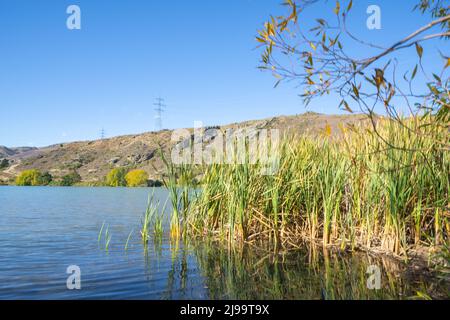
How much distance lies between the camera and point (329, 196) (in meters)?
8.47

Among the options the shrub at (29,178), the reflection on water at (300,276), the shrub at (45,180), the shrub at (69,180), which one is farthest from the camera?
the shrub at (45,180)

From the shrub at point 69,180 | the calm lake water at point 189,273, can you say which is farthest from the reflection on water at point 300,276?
the shrub at point 69,180

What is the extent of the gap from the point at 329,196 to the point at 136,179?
6045cm

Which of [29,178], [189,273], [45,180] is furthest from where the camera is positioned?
[45,180]

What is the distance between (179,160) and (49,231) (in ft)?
17.6

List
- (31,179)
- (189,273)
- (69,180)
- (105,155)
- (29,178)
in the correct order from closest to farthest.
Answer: (189,273), (69,180), (29,178), (31,179), (105,155)

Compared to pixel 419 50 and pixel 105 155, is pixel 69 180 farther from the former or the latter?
pixel 419 50

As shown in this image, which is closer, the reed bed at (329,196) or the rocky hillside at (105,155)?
the reed bed at (329,196)

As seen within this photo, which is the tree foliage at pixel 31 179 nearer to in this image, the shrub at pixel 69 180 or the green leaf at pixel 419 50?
the shrub at pixel 69 180

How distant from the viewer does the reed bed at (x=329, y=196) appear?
7.38 meters

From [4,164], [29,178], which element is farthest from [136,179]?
[4,164]

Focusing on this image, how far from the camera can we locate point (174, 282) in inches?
238

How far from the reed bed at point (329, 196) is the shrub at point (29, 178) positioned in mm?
70833

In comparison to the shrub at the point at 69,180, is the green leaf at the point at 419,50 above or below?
above
